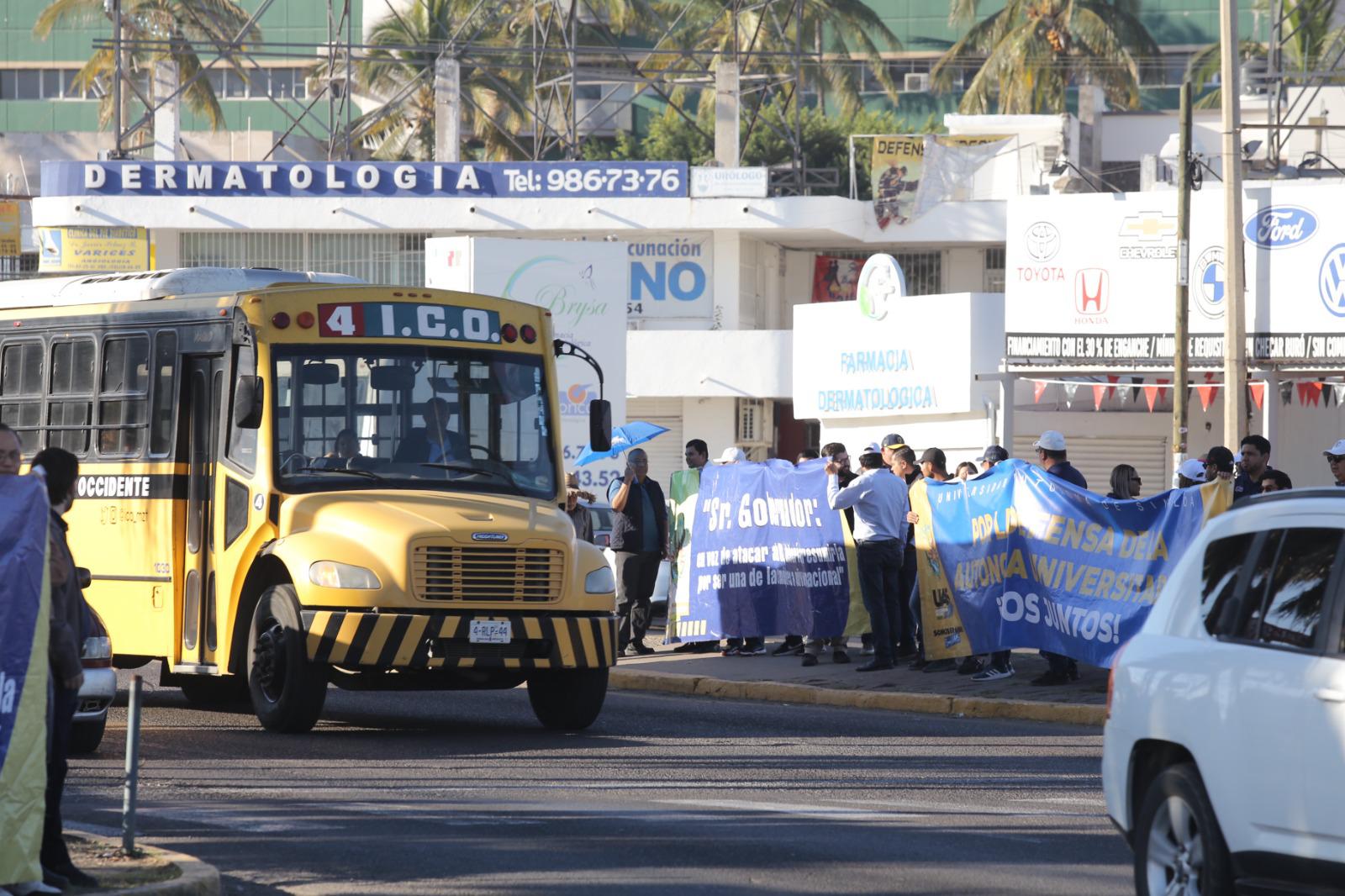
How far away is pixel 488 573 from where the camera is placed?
13422mm

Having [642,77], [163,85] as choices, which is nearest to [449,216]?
[642,77]

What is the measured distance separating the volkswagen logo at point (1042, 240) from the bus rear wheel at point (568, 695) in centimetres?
2027

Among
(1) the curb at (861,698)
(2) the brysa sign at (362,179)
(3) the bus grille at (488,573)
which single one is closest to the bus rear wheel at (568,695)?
(3) the bus grille at (488,573)

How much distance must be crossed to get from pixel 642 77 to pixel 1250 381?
18.6 meters

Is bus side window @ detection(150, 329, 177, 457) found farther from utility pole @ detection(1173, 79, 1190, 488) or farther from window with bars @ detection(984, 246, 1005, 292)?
window with bars @ detection(984, 246, 1005, 292)

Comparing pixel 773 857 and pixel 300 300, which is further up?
pixel 300 300

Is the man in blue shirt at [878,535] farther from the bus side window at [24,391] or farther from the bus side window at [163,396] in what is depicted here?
the bus side window at [24,391]

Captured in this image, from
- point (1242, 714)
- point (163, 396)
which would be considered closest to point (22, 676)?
point (1242, 714)

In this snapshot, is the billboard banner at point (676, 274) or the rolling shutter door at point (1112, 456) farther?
the billboard banner at point (676, 274)

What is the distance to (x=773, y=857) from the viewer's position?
8.81 metres

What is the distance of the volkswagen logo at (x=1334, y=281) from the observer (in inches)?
1188

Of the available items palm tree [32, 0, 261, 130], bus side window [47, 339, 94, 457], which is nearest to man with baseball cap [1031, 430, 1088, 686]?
bus side window [47, 339, 94, 457]

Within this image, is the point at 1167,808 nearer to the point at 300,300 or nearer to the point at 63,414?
the point at 300,300

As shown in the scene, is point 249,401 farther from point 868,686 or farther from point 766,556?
point 766,556
